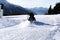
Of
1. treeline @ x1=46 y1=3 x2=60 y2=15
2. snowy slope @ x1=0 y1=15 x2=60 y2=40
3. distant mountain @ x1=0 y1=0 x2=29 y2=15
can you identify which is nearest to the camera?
snowy slope @ x1=0 y1=15 x2=60 y2=40

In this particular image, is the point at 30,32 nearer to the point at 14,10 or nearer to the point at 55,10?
the point at 55,10

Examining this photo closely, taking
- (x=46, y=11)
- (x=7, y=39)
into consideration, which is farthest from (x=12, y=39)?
(x=46, y=11)

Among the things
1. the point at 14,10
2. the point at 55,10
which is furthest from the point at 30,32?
the point at 14,10

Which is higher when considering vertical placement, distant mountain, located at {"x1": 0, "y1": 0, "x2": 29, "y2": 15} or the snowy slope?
the snowy slope

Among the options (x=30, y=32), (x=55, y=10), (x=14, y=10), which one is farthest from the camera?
(x=14, y=10)

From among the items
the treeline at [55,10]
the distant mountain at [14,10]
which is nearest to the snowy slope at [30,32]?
the treeline at [55,10]

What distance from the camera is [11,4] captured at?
4056 centimetres

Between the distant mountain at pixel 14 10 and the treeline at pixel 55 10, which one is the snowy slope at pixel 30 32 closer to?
the treeline at pixel 55 10

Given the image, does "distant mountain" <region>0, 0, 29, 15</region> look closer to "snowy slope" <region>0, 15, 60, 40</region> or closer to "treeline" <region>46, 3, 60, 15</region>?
"treeline" <region>46, 3, 60, 15</region>

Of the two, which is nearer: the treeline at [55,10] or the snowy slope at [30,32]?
the snowy slope at [30,32]

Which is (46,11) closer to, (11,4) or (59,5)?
(59,5)

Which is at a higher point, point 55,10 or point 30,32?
point 30,32

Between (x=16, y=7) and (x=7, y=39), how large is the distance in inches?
1284

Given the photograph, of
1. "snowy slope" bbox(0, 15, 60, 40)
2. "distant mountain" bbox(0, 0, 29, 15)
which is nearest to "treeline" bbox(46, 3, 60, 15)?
"distant mountain" bbox(0, 0, 29, 15)
